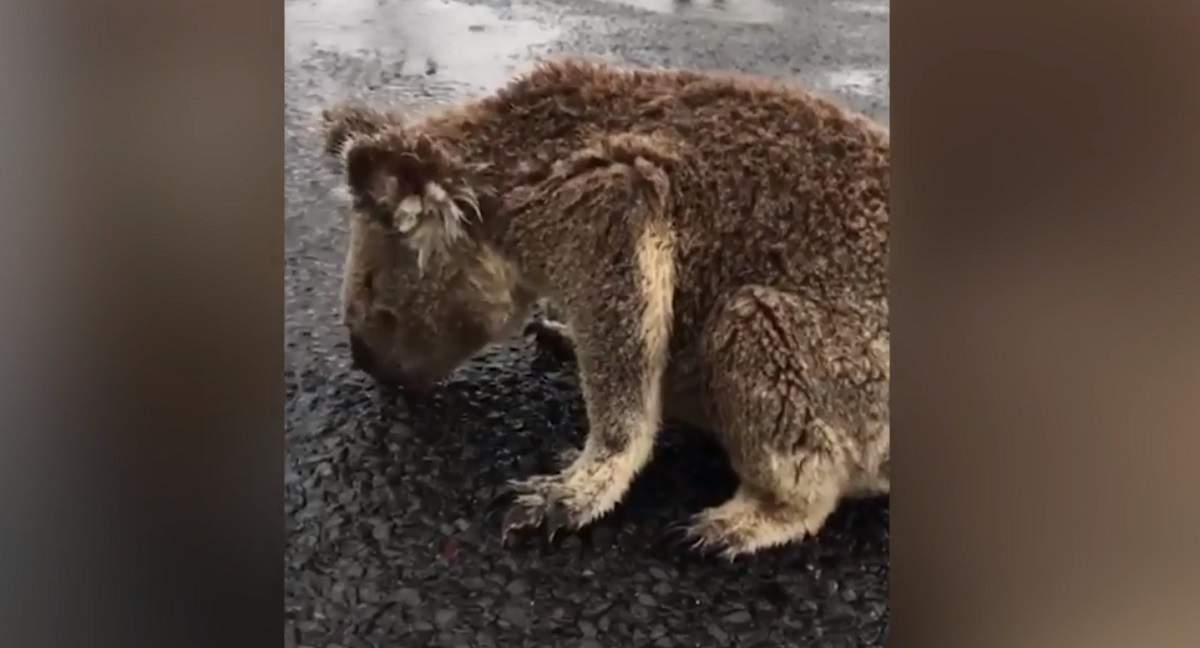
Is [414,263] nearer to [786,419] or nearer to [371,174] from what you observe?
[371,174]

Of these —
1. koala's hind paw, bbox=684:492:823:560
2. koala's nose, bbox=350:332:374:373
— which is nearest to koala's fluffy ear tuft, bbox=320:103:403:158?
koala's nose, bbox=350:332:374:373

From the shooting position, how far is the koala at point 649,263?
3.90 feet

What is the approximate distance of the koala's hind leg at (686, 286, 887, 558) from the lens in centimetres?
118

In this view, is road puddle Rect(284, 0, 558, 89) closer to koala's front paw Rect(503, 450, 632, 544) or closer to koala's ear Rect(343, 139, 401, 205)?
koala's ear Rect(343, 139, 401, 205)

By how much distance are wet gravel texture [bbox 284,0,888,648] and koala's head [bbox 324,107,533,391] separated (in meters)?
0.02

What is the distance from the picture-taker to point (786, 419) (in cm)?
119

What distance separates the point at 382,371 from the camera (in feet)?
3.95

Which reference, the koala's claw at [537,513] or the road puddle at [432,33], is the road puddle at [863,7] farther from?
the koala's claw at [537,513]

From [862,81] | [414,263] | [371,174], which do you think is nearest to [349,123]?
[371,174]
